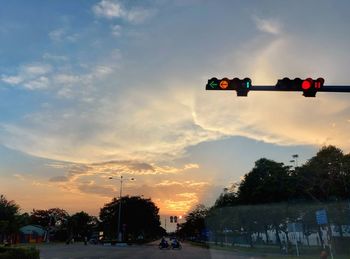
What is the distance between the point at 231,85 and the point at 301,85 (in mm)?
2280

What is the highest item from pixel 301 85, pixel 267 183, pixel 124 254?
pixel 267 183

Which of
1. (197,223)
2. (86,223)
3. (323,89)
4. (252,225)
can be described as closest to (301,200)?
(252,225)

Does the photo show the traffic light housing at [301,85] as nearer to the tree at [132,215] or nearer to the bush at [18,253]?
the bush at [18,253]

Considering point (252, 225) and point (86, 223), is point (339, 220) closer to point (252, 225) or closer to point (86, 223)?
point (252, 225)

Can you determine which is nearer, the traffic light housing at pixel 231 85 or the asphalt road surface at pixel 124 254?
the traffic light housing at pixel 231 85

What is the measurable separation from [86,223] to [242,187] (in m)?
103

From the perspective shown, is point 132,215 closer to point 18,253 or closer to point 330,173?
point 330,173

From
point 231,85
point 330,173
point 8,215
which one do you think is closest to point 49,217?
point 8,215

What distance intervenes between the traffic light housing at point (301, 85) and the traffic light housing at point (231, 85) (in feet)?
3.56

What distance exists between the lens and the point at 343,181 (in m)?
48.5

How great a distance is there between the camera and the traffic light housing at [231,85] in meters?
15.0

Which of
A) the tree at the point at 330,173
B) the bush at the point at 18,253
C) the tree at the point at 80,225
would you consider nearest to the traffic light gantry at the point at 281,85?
the bush at the point at 18,253

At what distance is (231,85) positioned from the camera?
49.4 feet

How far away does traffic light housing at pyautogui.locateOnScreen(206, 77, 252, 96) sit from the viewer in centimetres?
1497
